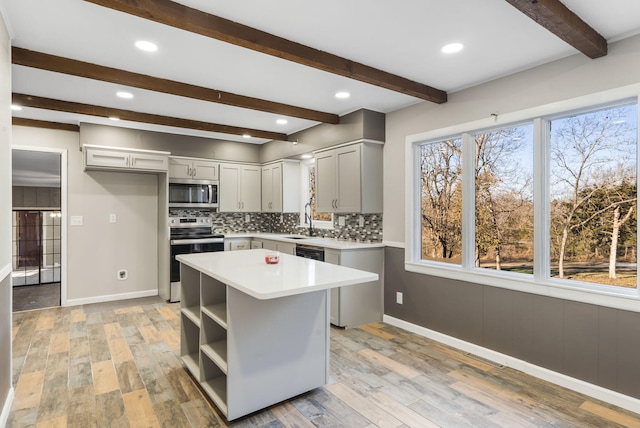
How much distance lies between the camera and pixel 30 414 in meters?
2.22

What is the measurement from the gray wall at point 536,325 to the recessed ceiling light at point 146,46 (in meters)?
2.93

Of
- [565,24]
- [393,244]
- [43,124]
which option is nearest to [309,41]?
[565,24]

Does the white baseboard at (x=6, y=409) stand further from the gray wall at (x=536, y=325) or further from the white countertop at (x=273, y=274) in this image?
the gray wall at (x=536, y=325)

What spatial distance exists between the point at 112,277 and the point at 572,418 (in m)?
5.27

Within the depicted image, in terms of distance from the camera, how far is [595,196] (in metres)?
2.53

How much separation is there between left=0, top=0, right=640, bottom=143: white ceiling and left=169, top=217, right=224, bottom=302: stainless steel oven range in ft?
6.41

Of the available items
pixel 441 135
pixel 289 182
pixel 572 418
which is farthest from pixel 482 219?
pixel 289 182

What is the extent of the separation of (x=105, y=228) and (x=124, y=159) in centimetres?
105

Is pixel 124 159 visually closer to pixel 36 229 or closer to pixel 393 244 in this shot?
pixel 36 229

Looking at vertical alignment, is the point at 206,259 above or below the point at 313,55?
below

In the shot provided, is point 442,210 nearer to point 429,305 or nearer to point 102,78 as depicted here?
point 429,305

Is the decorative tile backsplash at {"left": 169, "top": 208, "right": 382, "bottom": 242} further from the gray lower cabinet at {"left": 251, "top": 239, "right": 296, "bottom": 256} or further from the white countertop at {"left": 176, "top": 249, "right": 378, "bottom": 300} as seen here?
the white countertop at {"left": 176, "top": 249, "right": 378, "bottom": 300}

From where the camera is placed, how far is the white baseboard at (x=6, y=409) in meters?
2.06

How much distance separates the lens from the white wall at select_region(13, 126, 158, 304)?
464 cm
